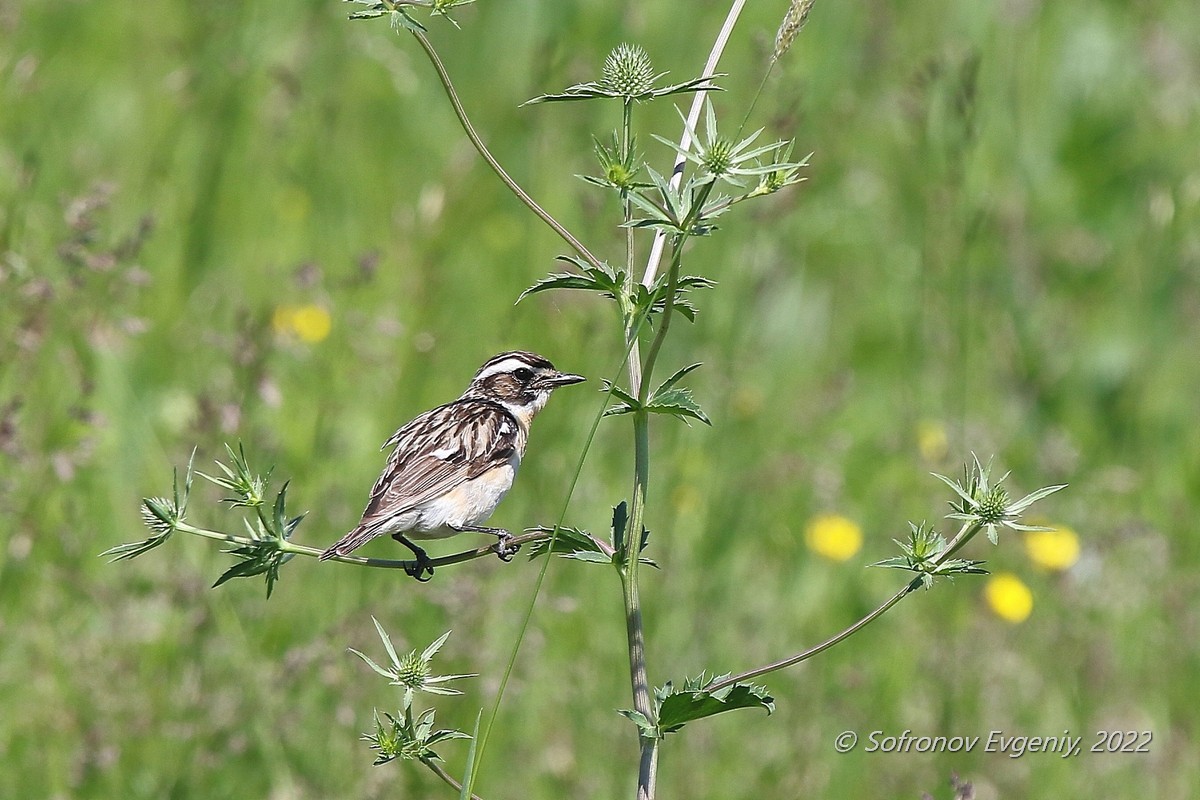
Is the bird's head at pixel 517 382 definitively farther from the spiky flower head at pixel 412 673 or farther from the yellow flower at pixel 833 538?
the yellow flower at pixel 833 538

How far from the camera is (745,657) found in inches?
231

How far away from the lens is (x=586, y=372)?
559cm

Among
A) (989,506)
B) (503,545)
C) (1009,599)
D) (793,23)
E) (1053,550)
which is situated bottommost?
(1009,599)

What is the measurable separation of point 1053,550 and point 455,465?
11.3 feet

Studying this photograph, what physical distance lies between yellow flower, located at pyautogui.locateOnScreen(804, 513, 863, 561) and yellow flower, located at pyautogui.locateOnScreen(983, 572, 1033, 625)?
63 cm

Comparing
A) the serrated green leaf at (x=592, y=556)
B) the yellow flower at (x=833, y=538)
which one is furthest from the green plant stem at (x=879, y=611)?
the yellow flower at (x=833, y=538)

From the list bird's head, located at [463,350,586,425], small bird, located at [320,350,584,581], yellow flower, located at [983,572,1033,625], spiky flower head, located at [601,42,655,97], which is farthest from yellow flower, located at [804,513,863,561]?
spiky flower head, located at [601,42,655,97]

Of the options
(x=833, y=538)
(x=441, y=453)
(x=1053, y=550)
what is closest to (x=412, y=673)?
(x=441, y=453)

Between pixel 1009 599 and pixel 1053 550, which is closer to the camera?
pixel 1009 599

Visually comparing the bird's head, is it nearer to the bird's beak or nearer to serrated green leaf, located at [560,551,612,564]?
the bird's beak

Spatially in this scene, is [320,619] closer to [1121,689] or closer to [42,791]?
[42,791]

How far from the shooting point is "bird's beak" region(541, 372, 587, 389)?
4242mm

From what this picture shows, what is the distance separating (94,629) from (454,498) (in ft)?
6.34

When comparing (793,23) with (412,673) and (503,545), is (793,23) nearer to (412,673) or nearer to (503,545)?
(503,545)
